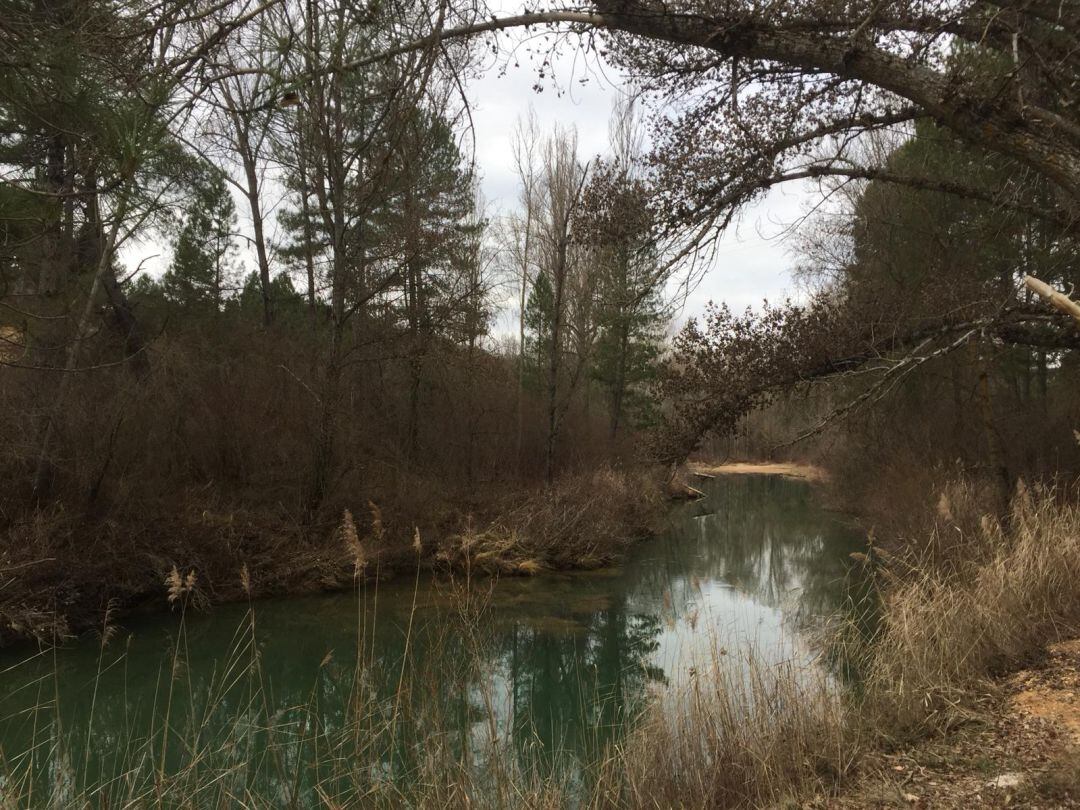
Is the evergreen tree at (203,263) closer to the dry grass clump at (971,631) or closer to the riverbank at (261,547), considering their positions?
the riverbank at (261,547)

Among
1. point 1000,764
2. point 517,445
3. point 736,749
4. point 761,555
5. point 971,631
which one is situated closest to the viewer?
point 1000,764

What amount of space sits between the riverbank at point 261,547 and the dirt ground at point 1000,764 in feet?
9.85

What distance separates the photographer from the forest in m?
3.20

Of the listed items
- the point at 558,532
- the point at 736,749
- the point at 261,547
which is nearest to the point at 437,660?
the point at 736,749

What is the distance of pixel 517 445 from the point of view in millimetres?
19594

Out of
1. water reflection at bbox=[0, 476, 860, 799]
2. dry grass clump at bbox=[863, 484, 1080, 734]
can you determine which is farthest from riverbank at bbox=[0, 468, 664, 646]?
dry grass clump at bbox=[863, 484, 1080, 734]

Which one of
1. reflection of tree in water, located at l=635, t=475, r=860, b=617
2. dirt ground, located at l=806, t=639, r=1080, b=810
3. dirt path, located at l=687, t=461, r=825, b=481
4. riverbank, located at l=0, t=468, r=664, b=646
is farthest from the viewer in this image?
dirt path, located at l=687, t=461, r=825, b=481

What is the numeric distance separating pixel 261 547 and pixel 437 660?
27.1 feet

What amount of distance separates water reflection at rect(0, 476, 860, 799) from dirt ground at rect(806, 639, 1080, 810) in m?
1.41

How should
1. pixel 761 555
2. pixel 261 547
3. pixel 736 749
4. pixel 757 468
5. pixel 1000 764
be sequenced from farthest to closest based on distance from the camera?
pixel 757 468 < pixel 761 555 < pixel 261 547 < pixel 736 749 < pixel 1000 764

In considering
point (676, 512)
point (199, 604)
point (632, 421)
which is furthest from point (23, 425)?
point (632, 421)

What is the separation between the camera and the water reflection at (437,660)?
449cm

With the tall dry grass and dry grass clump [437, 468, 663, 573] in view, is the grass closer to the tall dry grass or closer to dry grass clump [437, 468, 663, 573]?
the tall dry grass

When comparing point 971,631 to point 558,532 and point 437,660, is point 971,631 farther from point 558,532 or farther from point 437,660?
point 558,532
